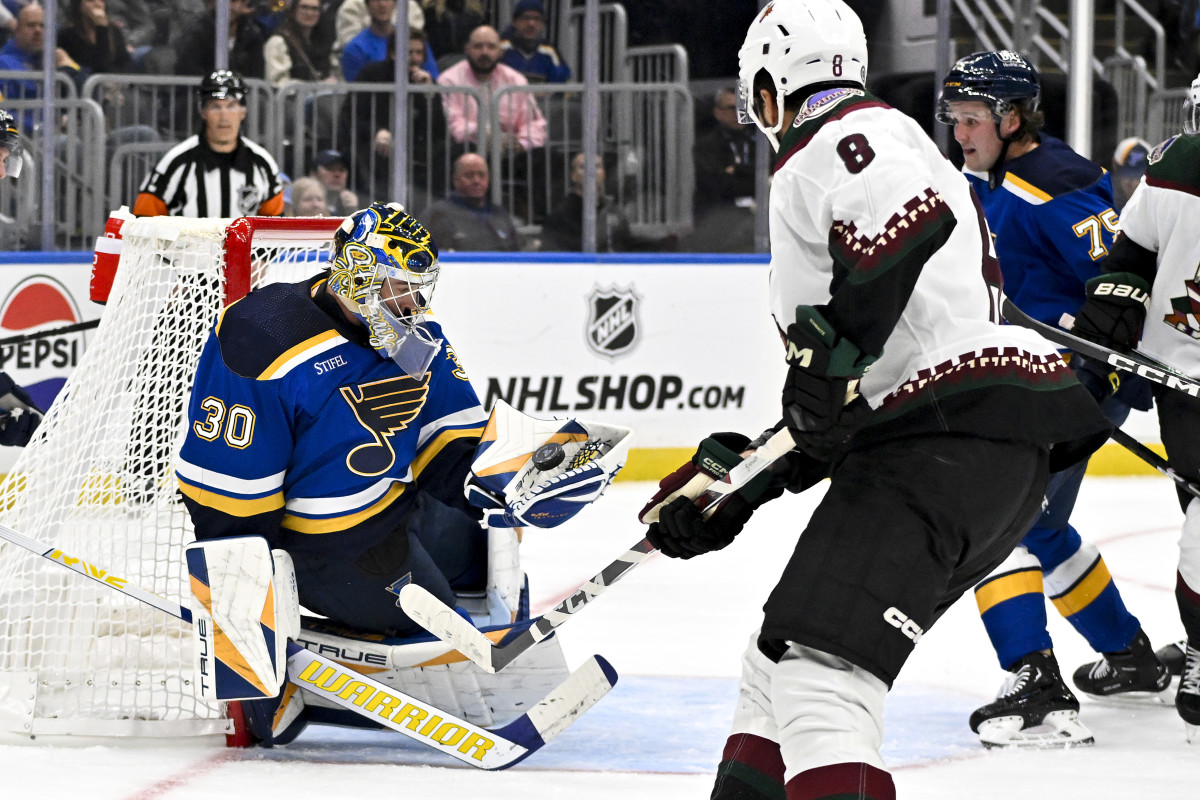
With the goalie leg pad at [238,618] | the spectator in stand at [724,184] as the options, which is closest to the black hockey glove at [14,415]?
the goalie leg pad at [238,618]

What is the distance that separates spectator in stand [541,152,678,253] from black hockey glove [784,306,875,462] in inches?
153

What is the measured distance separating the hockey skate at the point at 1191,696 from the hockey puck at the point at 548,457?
1125mm

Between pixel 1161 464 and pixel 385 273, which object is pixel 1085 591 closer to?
pixel 1161 464

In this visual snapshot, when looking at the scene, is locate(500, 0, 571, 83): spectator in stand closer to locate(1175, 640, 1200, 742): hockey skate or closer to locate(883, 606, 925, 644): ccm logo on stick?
locate(1175, 640, 1200, 742): hockey skate

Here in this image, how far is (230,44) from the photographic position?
17.9 feet

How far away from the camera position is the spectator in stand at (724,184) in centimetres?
586

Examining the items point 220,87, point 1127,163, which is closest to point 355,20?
point 220,87

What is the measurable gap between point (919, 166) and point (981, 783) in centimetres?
111

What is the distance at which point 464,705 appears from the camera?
8.70 ft

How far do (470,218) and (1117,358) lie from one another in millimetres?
3217

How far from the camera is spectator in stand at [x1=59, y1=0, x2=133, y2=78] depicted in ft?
17.6

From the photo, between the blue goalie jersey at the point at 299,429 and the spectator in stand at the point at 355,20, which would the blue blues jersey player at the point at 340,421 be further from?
the spectator in stand at the point at 355,20

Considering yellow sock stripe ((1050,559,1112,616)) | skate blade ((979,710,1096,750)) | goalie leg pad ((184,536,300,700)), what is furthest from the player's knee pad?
yellow sock stripe ((1050,559,1112,616))

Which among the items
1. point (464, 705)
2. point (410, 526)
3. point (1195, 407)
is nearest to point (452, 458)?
point (410, 526)
